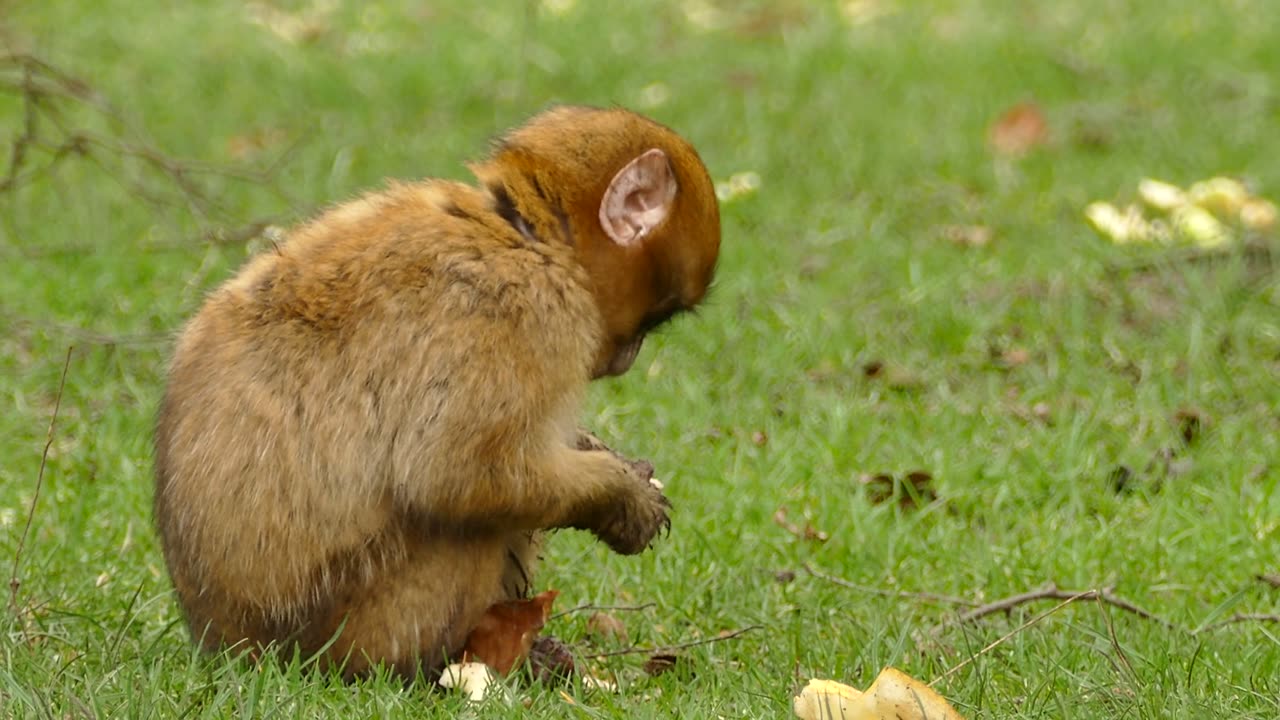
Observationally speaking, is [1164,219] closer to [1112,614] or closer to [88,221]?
[1112,614]

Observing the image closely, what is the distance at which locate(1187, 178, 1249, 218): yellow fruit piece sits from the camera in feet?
23.5

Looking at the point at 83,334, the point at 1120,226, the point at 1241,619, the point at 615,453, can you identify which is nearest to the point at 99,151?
the point at 83,334

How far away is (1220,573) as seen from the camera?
4.71m

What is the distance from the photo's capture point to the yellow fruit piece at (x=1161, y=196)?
7.25 meters

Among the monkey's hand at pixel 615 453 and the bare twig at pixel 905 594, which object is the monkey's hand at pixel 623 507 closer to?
the monkey's hand at pixel 615 453

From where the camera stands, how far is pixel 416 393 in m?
3.50

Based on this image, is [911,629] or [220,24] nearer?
[911,629]

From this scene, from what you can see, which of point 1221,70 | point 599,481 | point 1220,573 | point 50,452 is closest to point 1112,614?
point 1220,573

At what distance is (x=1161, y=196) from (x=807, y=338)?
1719 mm

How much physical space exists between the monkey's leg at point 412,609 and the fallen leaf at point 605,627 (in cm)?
61

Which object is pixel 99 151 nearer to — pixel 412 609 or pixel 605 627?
pixel 605 627

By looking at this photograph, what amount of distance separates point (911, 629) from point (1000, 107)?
201 inches

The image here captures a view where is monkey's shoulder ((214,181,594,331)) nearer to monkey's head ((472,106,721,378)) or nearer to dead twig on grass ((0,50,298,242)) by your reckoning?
monkey's head ((472,106,721,378))

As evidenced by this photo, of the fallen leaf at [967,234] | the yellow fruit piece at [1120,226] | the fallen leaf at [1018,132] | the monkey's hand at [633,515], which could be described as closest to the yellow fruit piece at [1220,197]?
the yellow fruit piece at [1120,226]
